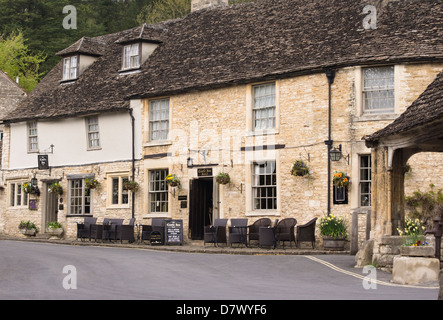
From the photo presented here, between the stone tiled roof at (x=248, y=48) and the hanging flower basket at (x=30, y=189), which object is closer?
the stone tiled roof at (x=248, y=48)

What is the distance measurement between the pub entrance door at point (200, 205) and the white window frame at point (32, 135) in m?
9.88

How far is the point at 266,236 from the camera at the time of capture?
84.1 ft

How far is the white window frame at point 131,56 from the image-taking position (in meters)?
33.8

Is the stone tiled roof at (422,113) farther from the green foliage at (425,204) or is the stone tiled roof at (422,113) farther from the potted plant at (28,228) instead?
the potted plant at (28,228)

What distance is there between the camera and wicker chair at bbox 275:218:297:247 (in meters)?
25.6

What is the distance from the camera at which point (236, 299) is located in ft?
42.2

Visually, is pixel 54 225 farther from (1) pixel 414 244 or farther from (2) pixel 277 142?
(1) pixel 414 244

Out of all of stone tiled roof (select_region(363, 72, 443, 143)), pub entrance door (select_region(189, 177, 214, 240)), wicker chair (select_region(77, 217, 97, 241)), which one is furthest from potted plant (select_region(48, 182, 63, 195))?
stone tiled roof (select_region(363, 72, 443, 143))

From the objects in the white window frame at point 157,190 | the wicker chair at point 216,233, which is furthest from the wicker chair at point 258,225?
the white window frame at point 157,190

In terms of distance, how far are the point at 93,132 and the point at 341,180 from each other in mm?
12543

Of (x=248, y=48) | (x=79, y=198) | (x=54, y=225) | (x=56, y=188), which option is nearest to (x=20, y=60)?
(x=56, y=188)

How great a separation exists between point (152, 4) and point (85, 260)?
41.3m

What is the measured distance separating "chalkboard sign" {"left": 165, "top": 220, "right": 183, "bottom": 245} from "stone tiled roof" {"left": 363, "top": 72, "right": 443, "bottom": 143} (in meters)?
10.7
